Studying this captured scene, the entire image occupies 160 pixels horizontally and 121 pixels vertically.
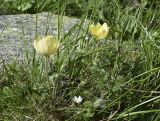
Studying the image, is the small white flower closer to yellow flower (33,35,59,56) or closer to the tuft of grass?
the tuft of grass

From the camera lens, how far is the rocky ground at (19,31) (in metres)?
2.88

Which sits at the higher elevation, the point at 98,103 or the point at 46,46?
the point at 46,46

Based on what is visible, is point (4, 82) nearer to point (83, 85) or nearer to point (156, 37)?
point (83, 85)

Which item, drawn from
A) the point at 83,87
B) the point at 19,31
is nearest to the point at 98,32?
the point at 83,87

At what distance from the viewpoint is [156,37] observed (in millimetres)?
3150

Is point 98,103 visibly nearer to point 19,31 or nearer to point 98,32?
point 98,32

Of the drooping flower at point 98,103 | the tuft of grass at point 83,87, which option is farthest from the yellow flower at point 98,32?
the drooping flower at point 98,103

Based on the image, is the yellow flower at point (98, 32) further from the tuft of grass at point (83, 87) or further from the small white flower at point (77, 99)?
the small white flower at point (77, 99)

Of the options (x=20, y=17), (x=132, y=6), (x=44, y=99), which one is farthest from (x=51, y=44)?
(x=132, y=6)

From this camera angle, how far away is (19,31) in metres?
3.37

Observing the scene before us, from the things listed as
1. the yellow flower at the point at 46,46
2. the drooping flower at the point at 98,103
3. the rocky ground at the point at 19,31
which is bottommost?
the drooping flower at the point at 98,103

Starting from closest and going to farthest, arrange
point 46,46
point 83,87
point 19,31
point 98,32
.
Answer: point 46,46
point 98,32
point 83,87
point 19,31

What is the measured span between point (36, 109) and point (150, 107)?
0.59m

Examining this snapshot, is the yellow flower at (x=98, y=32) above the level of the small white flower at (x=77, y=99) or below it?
above
